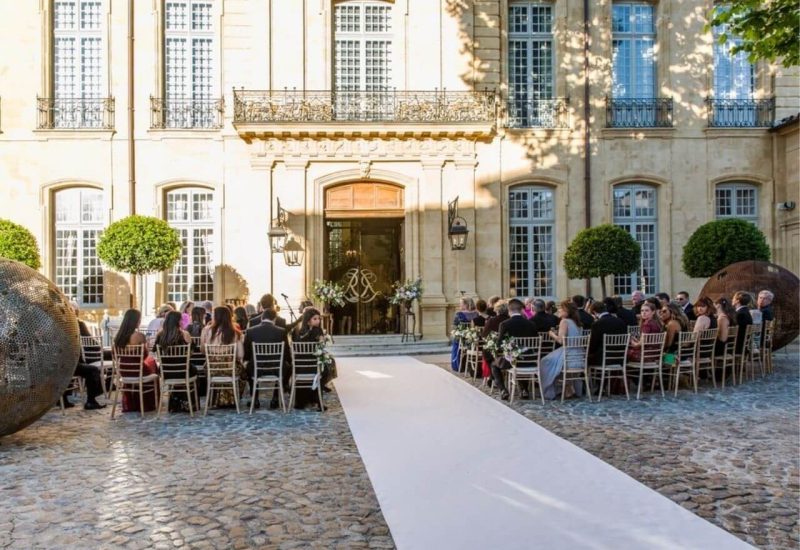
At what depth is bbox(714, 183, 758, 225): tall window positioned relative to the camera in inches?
698

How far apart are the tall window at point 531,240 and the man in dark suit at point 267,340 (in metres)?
9.61

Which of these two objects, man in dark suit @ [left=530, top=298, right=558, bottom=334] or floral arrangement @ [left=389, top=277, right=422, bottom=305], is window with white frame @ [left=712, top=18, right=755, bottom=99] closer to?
floral arrangement @ [left=389, top=277, right=422, bottom=305]

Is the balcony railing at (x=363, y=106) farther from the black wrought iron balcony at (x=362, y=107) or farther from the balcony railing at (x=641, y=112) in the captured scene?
the balcony railing at (x=641, y=112)

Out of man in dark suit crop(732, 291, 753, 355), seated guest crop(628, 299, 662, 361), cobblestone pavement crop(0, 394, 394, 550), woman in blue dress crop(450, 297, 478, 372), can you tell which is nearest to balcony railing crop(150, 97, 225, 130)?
woman in blue dress crop(450, 297, 478, 372)

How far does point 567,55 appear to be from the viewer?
56.7 ft

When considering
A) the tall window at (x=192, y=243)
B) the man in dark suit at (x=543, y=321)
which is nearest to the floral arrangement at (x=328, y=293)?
the tall window at (x=192, y=243)

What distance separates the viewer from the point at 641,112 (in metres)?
17.5

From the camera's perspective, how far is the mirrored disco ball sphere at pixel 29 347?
6.39 m

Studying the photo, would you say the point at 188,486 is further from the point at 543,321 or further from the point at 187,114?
the point at 187,114

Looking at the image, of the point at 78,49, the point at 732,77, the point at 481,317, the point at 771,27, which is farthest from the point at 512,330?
the point at 78,49

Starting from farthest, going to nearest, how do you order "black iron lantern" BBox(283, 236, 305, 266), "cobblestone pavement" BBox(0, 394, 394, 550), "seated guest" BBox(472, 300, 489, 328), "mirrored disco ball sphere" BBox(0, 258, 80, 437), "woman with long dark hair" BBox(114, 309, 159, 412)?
1. "black iron lantern" BBox(283, 236, 305, 266)
2. "seated guest" BBox(472, 300, 489, 328)
3. "woman with long dark hair" BBox(114, 309, 159, 412)
4. "mirrored disco ball sphere" BBox(0, 258, 80, 437)
5. "cobblestone pavement" BBox(0, 394, 394, 550)

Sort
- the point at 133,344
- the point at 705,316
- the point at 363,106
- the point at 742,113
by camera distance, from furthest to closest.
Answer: the point at 742,113
the point at 363,106
the point at 705,316
the point at 133,344

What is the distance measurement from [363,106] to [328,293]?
4910 mm

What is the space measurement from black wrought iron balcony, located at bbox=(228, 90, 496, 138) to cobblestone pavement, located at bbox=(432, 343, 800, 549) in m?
8.55
